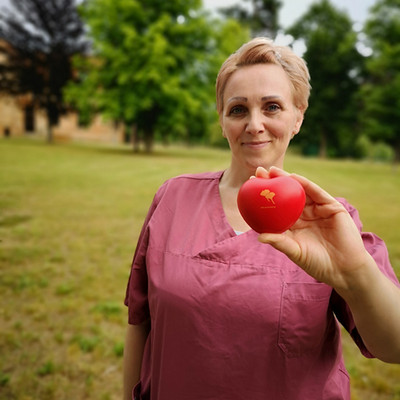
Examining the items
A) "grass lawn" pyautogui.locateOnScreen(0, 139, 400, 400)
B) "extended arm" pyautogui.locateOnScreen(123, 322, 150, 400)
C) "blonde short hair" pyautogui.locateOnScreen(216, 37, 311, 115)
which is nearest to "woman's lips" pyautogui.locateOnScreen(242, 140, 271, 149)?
"blonde short hair" pyautogui.locateOnScreen(216, 37, 311, 115)

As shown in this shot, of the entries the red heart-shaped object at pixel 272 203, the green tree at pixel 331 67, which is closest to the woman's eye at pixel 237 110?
the red heart-shaped object at pixel 272 203

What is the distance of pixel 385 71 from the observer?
22.2 meters

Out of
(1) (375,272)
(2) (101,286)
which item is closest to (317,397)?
(1) (375,272)

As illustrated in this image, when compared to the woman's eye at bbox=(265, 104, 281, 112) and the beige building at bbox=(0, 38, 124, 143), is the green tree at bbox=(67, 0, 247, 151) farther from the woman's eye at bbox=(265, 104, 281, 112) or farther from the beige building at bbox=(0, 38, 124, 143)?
the woman's eye at bbox=(265, 104, 281, 112)

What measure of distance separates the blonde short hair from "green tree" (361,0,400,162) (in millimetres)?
21956

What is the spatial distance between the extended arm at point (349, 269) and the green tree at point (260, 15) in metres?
39.1

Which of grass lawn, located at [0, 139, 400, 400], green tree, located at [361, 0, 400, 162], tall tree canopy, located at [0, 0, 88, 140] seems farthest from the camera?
tall tree canopy, located at [0, 0, 88, 140]

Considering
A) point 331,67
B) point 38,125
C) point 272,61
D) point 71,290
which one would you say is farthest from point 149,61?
point 272,61

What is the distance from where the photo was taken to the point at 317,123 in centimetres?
3456

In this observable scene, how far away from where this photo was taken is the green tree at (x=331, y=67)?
31.9 metres

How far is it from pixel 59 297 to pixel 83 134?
129ft

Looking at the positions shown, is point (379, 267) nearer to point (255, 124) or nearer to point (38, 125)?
point (255, 124)

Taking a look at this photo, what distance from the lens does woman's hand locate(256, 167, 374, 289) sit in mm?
1113

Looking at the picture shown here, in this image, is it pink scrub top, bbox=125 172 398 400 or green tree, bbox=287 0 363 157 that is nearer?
pink scrub top, bbox=125 172 398 400
